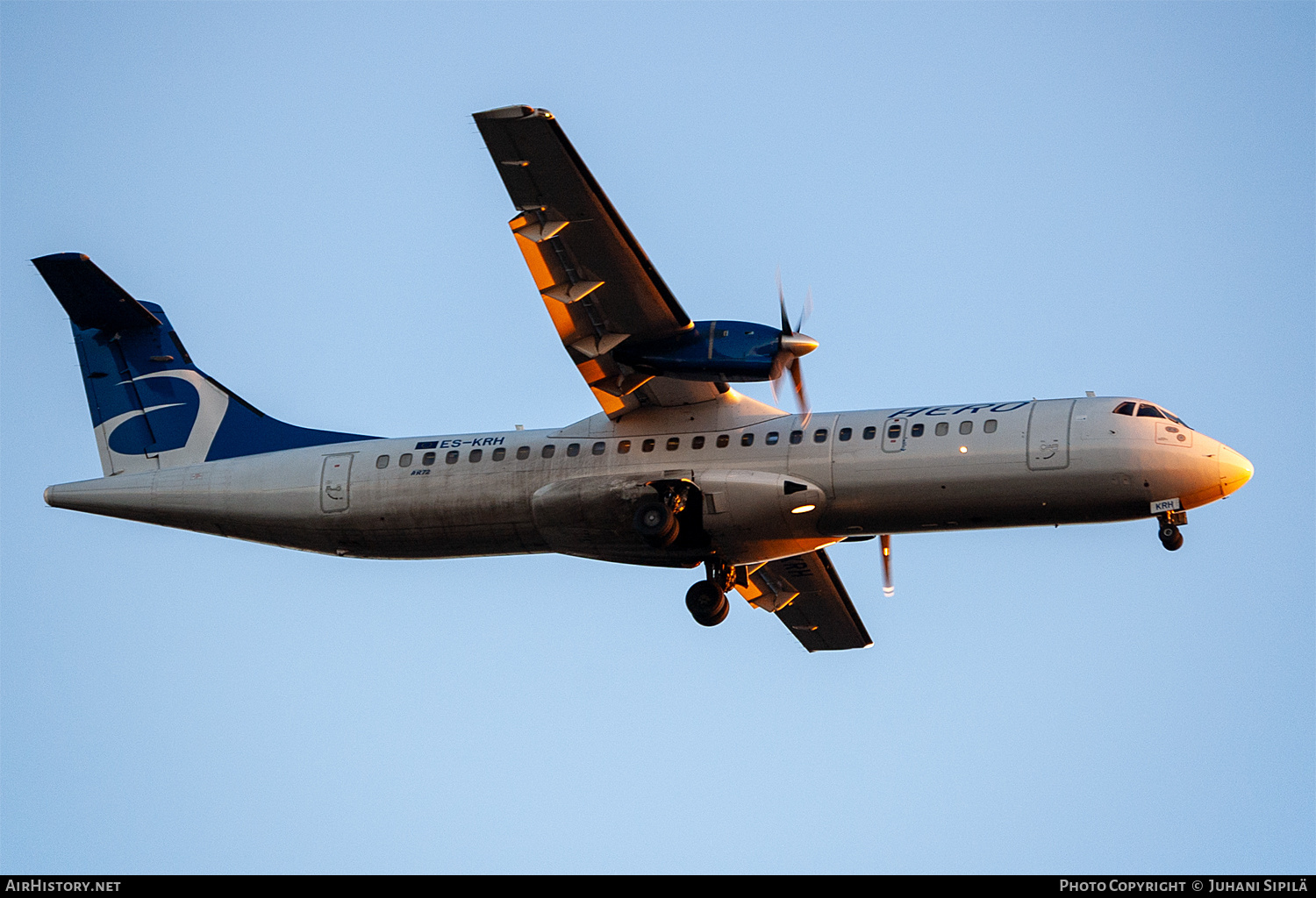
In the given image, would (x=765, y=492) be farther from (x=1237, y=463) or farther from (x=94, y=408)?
(x=94, y=408)

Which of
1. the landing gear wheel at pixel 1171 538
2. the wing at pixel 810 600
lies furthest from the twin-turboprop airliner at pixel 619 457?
the wing at pixel 810 600

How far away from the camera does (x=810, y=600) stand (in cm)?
2372

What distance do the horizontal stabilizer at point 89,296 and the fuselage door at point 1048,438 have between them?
12.8 meters

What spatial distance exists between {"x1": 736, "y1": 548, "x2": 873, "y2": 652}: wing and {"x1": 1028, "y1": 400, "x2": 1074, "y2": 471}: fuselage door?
191 inches

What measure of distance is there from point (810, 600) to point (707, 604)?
11.7 feet

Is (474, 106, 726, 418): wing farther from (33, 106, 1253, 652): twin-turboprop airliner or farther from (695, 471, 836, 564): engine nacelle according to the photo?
(695, 471, 836, 564): engine nacelle

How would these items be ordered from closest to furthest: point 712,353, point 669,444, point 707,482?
1. point 712,353
2. point 707,482
3. point 669,444

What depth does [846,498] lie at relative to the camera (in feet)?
61.8

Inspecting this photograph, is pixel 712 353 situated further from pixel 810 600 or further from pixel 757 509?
pixel 810 600

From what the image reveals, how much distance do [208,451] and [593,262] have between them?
6.93 m

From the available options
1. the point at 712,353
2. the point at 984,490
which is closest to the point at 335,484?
the point at 712,353

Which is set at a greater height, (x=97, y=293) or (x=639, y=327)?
(x=97, y=293)

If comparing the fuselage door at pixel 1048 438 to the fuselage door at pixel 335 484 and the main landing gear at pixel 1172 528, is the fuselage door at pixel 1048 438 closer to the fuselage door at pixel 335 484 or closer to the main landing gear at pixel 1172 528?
the main landing gear at pixel 1172 528
